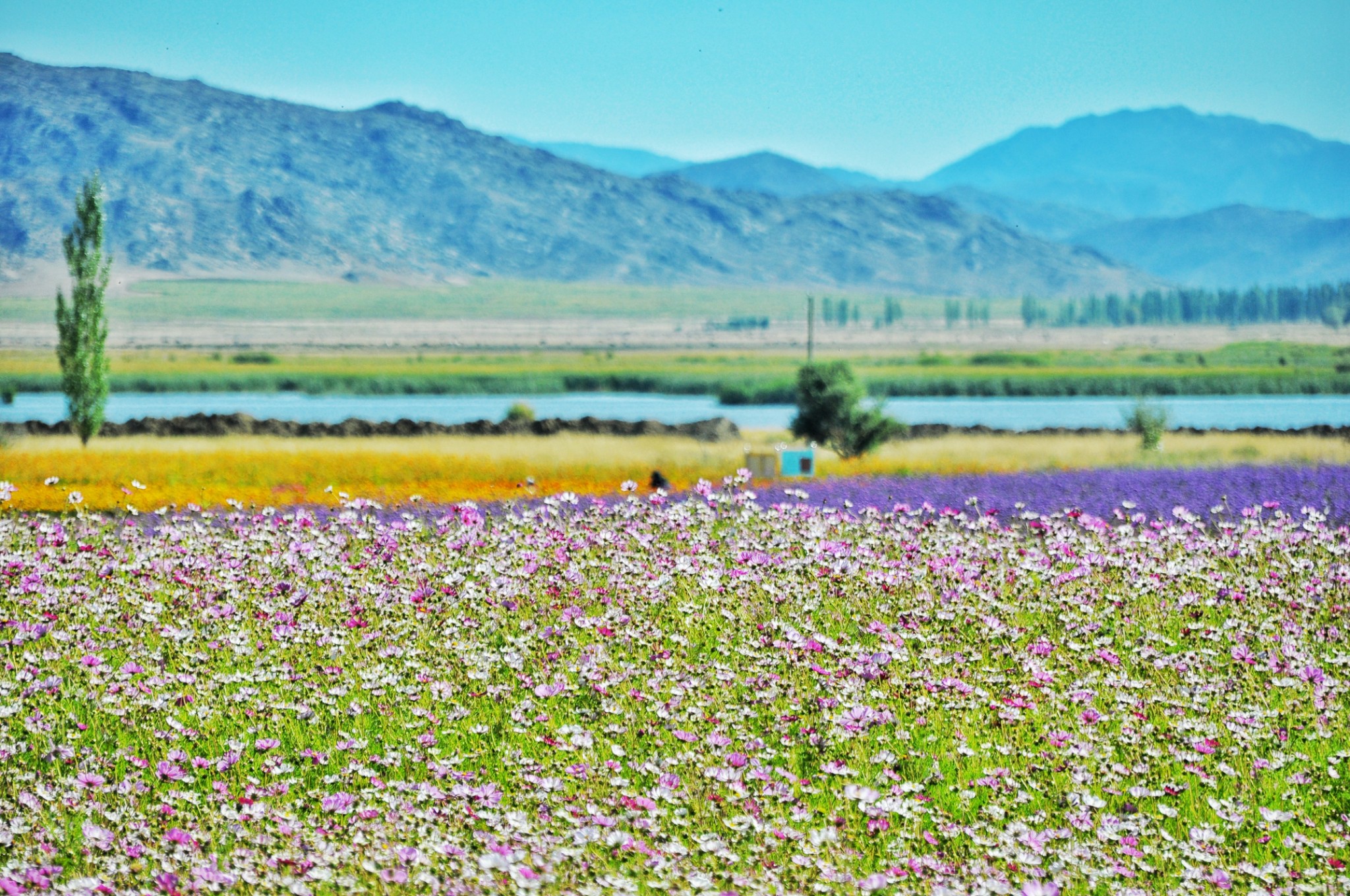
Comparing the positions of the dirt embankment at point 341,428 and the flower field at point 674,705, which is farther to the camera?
the dirt embankment at point 341,428

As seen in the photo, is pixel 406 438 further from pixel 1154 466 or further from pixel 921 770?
pixel 921 770

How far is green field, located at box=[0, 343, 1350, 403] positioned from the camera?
108750 millimetres

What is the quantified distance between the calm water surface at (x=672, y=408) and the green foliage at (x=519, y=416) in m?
3.95

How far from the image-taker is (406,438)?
47.0 meters

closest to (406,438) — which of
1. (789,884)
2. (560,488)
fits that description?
(560,488)

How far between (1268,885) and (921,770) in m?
2.21

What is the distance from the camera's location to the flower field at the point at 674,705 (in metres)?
6.98

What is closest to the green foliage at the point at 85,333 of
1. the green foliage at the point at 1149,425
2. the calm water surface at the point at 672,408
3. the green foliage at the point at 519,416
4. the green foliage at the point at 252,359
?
the green foliage at the point at 519,416

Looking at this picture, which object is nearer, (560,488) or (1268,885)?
(1268,885)

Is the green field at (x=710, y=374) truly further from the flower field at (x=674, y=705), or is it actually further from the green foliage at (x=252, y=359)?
the flower field at (x=674, y=705)

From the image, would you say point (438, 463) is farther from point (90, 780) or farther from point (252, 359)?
point (252, 359)

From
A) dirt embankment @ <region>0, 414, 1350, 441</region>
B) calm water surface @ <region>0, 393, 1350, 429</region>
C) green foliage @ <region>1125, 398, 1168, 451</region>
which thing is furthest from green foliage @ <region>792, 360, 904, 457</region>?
calm water surface @ <region>0, 393, 1350, 429</region>

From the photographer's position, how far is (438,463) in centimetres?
3078

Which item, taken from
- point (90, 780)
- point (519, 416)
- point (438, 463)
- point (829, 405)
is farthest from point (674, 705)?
point (519, 416)
